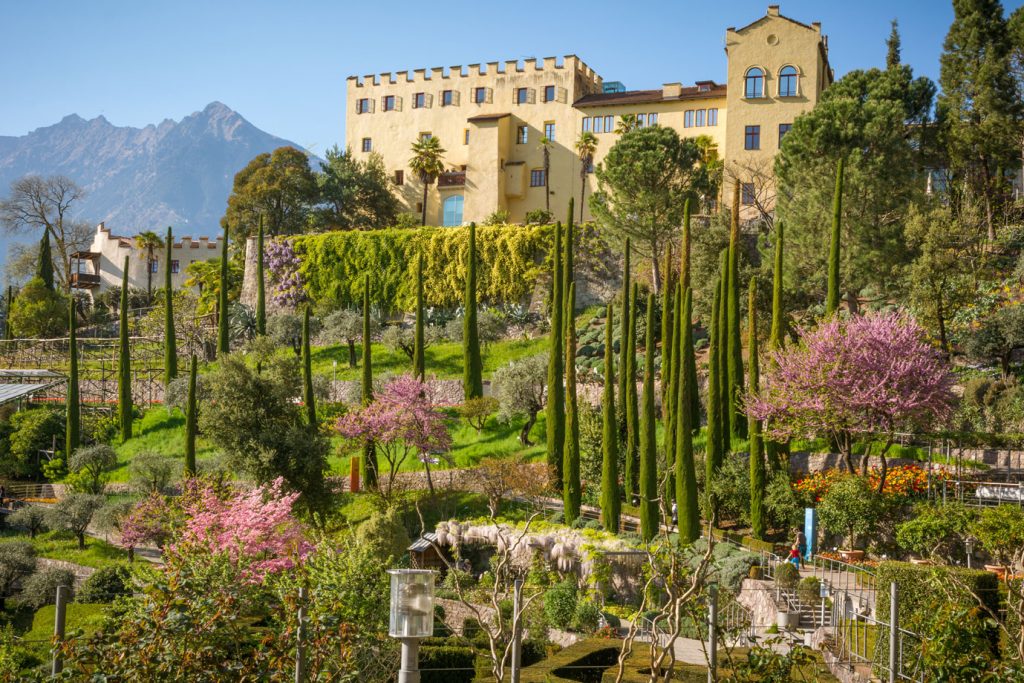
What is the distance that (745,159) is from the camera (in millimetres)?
51750

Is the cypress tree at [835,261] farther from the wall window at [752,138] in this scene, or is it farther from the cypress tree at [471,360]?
the wall window at [752,138]

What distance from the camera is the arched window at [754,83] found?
171 ft

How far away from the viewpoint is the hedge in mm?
51562

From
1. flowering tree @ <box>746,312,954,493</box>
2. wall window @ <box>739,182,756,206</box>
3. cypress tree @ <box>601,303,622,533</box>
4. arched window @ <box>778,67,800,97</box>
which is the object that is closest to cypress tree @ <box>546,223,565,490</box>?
cypress tree @ <box>601,303,622,533</box>

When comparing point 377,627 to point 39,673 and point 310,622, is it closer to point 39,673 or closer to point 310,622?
point 310,622

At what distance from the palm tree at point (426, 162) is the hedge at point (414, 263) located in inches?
243

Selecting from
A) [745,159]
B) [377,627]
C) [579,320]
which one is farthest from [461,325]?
[377,627]

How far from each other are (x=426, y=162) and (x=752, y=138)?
18502 millimetres

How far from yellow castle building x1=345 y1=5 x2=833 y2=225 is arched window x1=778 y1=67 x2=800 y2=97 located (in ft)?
0.15

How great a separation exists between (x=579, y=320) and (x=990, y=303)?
58.0 ft

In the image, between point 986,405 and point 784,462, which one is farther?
point 986,405

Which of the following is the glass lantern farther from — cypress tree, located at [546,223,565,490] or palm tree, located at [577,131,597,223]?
palm tree, located at [577,131,597,223]

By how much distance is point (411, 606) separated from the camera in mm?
9656

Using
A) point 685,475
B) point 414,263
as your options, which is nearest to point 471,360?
point 414,263
